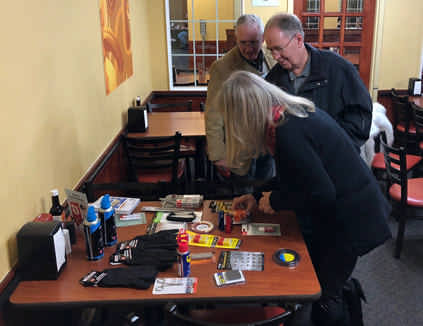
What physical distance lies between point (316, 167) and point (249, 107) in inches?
13.5

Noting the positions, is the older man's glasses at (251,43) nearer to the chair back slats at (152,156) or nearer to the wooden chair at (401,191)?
the chair back slats at (152,156)

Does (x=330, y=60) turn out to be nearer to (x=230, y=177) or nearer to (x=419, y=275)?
(x=230, y=177)

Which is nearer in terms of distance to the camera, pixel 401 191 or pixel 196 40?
pixel 401 191

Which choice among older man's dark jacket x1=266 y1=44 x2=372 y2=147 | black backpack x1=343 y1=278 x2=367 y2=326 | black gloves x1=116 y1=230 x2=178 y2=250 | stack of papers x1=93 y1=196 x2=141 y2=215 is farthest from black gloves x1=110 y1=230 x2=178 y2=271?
older man's dark jacket x1=266 y1=44 x2=372 y2=147

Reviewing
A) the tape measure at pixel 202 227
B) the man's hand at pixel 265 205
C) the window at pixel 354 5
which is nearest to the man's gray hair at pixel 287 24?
the man's hand at pixel 265 205

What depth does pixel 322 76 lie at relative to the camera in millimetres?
2330

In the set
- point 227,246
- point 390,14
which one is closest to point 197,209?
point 227,246

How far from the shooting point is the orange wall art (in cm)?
318

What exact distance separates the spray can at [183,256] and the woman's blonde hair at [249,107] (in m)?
0.41

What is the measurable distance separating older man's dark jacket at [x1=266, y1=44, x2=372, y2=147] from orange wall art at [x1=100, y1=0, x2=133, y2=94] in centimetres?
150

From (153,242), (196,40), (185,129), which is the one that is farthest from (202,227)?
(196,40)

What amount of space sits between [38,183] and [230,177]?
6.15 feet

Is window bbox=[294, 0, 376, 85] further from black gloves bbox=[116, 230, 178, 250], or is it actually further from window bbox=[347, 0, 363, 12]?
black gloves bbox=[116, 230, 178, 250]

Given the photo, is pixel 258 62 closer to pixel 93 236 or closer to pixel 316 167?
pixel 316 167
